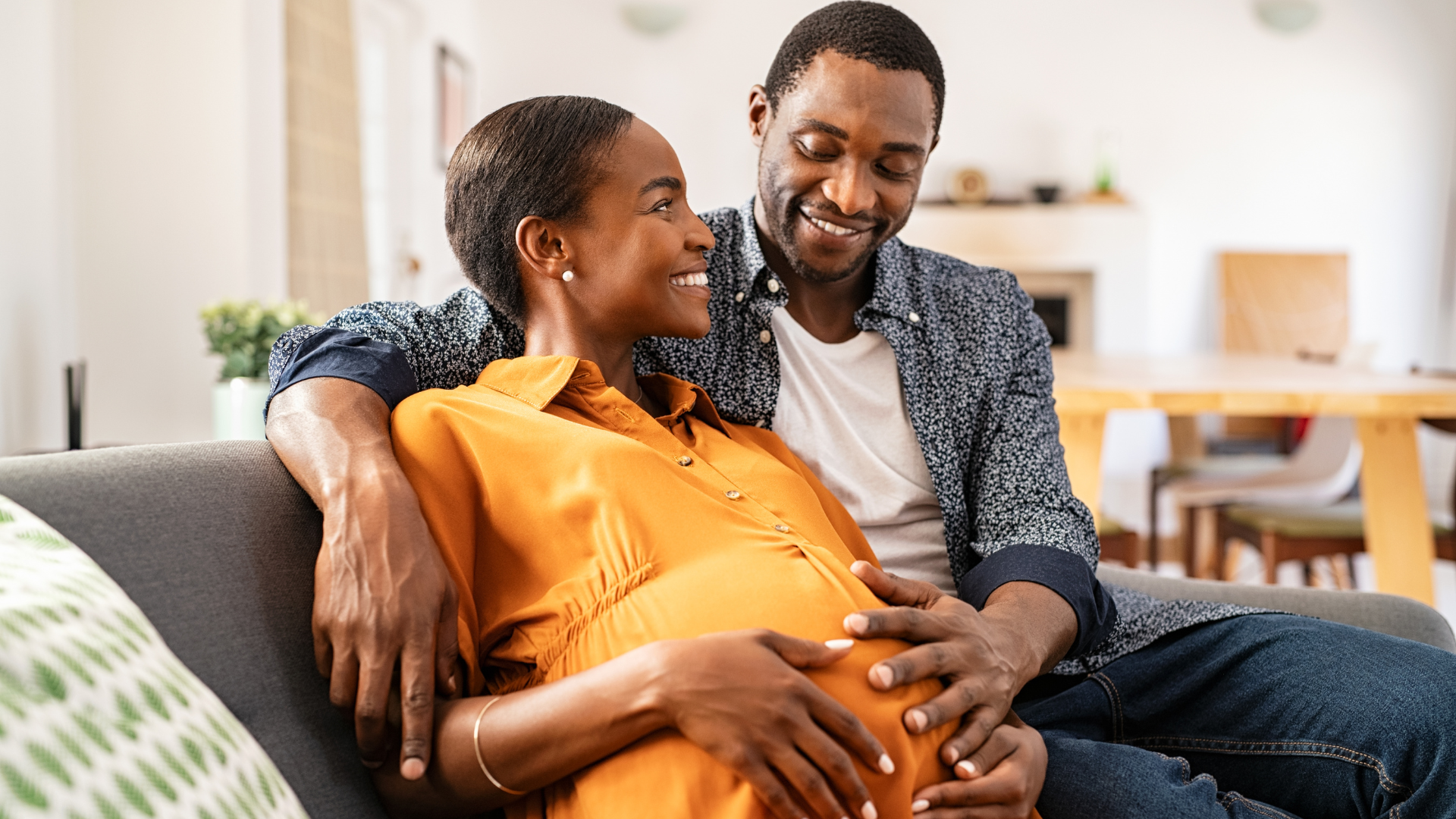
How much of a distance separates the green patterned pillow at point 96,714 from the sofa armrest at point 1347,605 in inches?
45.5

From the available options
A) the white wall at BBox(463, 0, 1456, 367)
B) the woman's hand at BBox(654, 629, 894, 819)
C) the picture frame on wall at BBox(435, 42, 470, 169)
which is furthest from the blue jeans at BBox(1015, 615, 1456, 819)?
the white wall at BBox(463, 0, 1456, 367)

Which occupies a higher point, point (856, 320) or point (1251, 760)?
point (856, 320)

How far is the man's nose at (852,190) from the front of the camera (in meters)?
1.34

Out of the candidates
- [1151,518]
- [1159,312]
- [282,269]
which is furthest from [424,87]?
[1159,312]

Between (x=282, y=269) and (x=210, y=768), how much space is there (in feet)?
10.5

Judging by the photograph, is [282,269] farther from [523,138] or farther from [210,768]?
[210,768]

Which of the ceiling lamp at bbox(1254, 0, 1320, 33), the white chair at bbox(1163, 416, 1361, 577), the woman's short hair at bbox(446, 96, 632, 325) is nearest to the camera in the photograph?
the woman's short hair at bbox(446, 96, 632, 325)

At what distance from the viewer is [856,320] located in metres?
1.45

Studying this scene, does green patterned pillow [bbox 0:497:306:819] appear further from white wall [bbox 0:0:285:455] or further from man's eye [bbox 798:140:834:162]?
white wall [bbox 0:0:285:455]

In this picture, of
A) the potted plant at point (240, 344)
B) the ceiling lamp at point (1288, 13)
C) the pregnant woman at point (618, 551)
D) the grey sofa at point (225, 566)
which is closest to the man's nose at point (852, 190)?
the pregnant woman at point (618, 551)

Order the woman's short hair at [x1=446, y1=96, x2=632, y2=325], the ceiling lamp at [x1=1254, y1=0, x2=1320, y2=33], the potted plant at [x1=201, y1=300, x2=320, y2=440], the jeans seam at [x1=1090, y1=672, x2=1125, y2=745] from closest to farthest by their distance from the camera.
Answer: the woman's short hair at [x1=446, y1=96, x2=632, y2=325], the jeans seam at [x1=1090, y1=672, x2=1125, y2=745], the potted plant at [x1=201, y1=300, x2=320, y2=440], the ceiling lamp at [x1=1254, y1=0, x2=1320, y2=33]

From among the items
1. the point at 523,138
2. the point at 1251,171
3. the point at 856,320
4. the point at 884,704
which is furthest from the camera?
the point at 1251,171

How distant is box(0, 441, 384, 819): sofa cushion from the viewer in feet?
2.60

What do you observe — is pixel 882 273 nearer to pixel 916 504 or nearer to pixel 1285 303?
pixel 916 504
